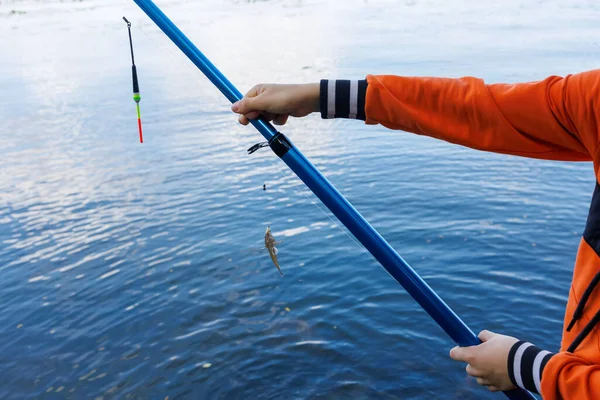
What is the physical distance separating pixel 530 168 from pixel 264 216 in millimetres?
6483

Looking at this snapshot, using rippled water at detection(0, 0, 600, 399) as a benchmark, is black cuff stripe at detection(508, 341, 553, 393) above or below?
above

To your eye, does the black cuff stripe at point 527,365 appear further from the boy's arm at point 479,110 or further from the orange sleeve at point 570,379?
the boy's arm at point 479,110

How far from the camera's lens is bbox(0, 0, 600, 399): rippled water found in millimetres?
6883

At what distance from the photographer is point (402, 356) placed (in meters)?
6.86

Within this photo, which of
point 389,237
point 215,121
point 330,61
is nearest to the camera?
point 389,237

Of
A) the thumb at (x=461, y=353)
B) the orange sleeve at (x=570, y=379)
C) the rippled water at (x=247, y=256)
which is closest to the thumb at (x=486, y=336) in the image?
the thumb at (x=461, y=353)

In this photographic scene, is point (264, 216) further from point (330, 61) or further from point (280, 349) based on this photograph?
point (330, 61)

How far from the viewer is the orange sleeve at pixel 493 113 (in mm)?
2145

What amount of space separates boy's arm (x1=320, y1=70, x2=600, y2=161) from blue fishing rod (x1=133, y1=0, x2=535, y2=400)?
1.12ft

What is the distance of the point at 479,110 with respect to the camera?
2.29m

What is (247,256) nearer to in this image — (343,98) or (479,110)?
(343,98)

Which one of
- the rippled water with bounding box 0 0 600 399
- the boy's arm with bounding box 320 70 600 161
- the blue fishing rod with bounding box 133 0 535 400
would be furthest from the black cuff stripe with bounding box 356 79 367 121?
the rippled water with bounding box 0 0 600 399

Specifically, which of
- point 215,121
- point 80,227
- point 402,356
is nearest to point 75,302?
point 80,227

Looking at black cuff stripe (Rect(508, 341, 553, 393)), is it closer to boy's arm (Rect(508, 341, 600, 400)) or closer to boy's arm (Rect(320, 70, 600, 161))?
boy's arm (Rect(508, 341, 600, 400))
